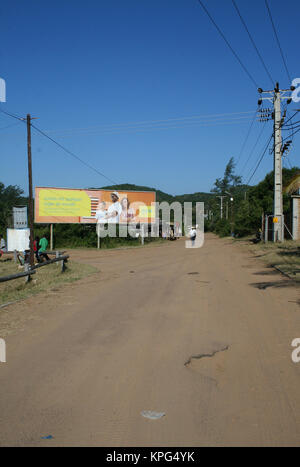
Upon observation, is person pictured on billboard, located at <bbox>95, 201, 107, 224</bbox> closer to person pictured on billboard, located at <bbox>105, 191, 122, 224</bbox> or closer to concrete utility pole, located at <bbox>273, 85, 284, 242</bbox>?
person pictured on billboard, located at <bbox>105, 191, 122, 224</bbox>

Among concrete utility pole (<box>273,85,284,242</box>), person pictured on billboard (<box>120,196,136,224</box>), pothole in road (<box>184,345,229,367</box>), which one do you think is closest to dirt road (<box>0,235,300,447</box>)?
pothole in road (<box>184,345,229,367</box>)

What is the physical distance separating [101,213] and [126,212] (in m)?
2.37

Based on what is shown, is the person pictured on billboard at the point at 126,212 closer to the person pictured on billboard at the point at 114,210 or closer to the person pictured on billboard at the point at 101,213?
the person pictured on billboard at the point at 114,210

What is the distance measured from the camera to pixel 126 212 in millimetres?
35062

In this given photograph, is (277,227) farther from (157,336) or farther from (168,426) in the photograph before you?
(168,426)

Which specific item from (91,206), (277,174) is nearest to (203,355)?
(277,174)

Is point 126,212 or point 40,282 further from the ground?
point 126,212

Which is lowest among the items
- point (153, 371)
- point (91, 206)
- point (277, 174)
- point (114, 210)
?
point (153, 371)

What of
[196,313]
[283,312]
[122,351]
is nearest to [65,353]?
[122,351]

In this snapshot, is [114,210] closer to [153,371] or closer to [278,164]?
[278,164]

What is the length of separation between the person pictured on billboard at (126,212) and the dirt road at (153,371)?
25686 mm

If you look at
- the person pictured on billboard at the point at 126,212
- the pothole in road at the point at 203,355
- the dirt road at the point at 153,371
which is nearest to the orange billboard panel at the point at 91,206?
the person pictured on billboard at the point at 126,212

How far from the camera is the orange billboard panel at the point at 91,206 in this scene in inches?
1289

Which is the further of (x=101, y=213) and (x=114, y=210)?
(x=114, y=210)
